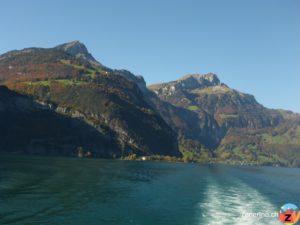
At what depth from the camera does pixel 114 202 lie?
6756 cm

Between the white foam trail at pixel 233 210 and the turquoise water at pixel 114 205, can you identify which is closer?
the turquoise water at pixel 114 205

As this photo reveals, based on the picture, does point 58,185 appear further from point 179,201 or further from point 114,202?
point 179,201

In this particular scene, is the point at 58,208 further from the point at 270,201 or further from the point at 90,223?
the point at 270,201

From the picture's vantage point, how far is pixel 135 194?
80.6 meters

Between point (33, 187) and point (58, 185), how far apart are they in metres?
7.52

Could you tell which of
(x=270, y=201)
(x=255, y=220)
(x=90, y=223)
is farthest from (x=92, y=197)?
(x=270, y=201)

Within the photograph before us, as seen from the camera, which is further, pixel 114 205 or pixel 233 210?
pixel 233 210

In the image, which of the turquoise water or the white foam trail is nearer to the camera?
the turquoise water

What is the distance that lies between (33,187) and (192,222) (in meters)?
34.5

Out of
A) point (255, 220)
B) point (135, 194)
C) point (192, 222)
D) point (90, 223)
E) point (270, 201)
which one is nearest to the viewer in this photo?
point (90, 223)

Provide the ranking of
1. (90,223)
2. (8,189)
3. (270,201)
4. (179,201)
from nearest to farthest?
(90,223)
(8,189)
(179,201)
(270,201)

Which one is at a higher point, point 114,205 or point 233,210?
point 114,205

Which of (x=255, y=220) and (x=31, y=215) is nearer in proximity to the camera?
(x=31, y=215)

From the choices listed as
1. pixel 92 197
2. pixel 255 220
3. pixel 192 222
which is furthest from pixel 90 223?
pixel 255 220
